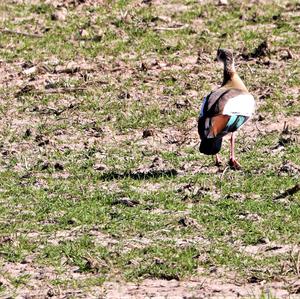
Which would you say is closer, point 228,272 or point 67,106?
point 228,272

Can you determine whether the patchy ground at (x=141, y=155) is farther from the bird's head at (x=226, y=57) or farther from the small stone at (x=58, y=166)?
the bird's head at (x=226, y=57)

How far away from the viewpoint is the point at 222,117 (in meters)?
10.0

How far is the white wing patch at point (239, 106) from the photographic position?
10109 millimetres

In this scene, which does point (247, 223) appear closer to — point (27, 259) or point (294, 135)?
point (27, 259)

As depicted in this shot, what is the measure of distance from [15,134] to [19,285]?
3958 millimetres

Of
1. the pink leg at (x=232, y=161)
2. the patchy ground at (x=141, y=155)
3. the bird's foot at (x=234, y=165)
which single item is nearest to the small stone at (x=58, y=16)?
the patchy ground at (x=141, y=155)

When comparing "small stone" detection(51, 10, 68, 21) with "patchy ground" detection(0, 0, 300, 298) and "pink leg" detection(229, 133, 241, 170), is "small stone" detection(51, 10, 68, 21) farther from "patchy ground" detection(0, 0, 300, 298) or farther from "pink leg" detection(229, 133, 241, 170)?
"pink leg" detection(229, 133, 241, 170)

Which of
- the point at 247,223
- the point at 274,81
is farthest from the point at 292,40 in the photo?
the point at 247,223

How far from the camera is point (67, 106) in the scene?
40.5 ft

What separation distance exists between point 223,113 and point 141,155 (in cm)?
113

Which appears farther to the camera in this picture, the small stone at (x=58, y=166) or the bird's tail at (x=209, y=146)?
the small stone at (x=58, y=166)

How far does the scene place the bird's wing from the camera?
9.90 metres

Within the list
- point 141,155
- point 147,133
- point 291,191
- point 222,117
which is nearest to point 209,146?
point 222,117

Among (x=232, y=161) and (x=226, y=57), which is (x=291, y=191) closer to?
(x=232, y=161)
